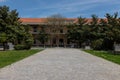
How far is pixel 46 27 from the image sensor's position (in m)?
79.2

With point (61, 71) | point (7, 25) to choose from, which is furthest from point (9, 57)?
point (7, 25)

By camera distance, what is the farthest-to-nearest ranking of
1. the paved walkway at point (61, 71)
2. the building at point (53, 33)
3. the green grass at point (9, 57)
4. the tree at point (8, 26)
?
the building at point (53, 33) → the tree at point (8, 26) → the green grass at point (9, 57) → the paved walkway at point (61, 71)

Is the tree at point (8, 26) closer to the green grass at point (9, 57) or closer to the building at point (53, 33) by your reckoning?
the green grass at point (9, 57)

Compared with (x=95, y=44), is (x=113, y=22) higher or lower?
higher

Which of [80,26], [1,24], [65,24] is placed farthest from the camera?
[65,24]

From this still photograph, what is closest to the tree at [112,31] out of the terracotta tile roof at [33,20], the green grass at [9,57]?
the green grass at [9,57]

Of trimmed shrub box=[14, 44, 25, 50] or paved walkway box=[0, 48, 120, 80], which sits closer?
paved walkway box=[0, 48, 120, 80]

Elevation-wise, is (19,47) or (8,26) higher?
(8,26)

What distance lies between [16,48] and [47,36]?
1065 inches

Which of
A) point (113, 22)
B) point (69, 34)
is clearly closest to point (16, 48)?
point (113, 22)

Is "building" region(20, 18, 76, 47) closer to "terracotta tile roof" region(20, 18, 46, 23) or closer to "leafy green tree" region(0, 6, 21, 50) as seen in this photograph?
"terracotta tile roof" region(20, 18, 46, 23)

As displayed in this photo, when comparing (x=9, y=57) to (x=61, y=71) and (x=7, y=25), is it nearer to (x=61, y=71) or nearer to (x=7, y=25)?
(x=61, y=71)

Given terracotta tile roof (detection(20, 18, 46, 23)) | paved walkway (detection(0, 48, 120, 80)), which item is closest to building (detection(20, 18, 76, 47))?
terracotta tile roof (detection(20, 18, 46, 23))

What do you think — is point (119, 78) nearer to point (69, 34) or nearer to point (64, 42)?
point (69, 34)
